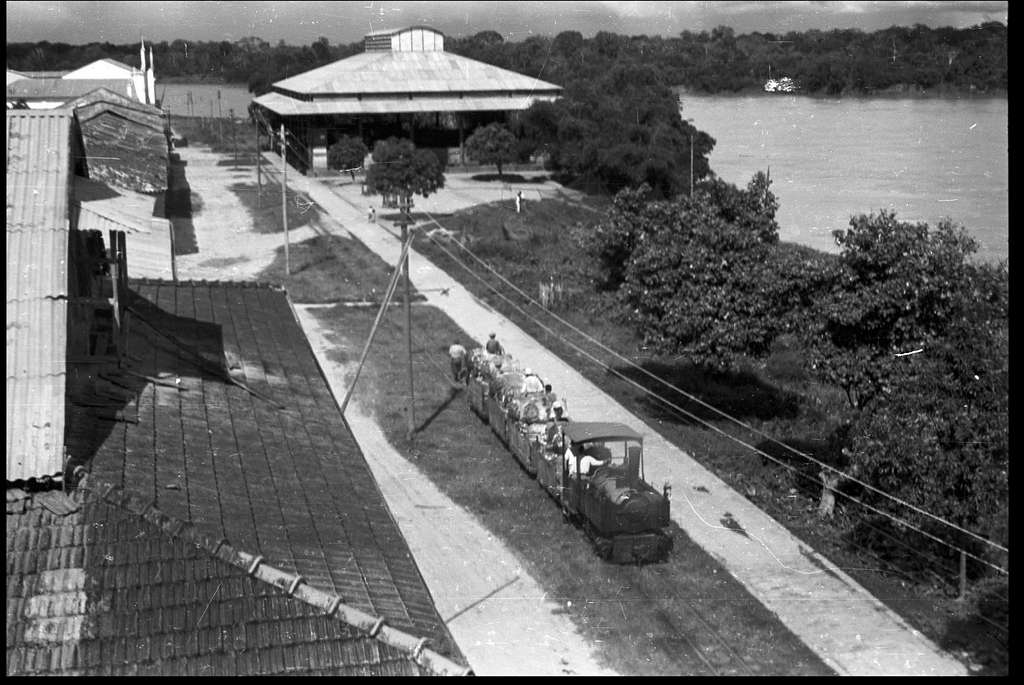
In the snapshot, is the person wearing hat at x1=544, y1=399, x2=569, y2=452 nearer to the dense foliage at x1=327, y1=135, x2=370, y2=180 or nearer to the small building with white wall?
the dense foliage at x1=327, y1=135, x2=370, y2=180

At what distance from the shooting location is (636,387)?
24.3 m

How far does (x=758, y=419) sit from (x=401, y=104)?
4095 centimetres

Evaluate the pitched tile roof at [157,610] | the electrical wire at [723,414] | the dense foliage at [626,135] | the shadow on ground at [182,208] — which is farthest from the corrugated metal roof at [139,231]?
the dense foliage at [626,135]

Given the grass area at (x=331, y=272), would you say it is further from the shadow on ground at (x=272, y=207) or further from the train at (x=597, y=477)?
the train at (x=597, y=477)

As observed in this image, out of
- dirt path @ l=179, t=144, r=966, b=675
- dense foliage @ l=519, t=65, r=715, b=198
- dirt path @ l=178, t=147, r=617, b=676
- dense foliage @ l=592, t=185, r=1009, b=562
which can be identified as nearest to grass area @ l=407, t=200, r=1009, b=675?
dirt path @ l=179, t=144, r=966, b=675

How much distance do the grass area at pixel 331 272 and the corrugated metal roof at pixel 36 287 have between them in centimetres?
2085

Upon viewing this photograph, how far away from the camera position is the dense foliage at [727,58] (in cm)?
1720

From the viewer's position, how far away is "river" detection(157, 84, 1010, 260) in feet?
63.1

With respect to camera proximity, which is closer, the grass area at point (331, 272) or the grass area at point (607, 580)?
the grass area at point (607, 580)

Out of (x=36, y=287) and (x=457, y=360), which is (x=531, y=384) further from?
(x=36, y=287)

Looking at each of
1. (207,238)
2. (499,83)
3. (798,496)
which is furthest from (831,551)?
(499,83)

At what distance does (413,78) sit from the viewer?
6019 cm

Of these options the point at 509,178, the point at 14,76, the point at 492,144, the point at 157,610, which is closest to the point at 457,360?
the point at 157,610

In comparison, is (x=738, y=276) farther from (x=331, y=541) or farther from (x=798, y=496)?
(x=331, y=541)
